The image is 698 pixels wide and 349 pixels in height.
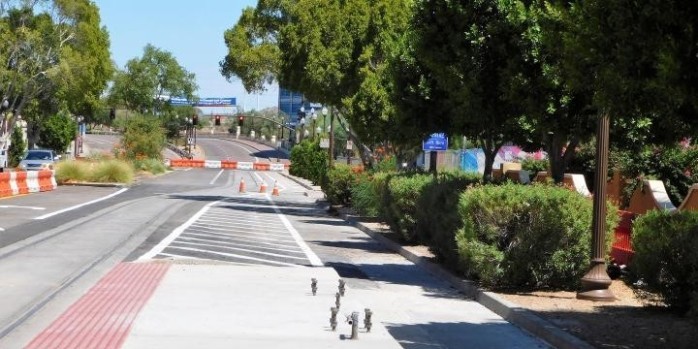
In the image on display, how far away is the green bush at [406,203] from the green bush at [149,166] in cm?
5167

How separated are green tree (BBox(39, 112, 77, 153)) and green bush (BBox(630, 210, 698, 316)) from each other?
87388 mm

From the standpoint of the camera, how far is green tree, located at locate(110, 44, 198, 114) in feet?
545

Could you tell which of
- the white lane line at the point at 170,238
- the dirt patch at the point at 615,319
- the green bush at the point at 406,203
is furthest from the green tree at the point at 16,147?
the dirt patch at the point at 615,319

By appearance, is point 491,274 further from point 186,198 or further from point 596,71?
point 186,198

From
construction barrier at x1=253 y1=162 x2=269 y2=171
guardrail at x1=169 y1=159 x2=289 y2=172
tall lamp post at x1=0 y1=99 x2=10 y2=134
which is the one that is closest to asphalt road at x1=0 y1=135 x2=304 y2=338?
tall lamp post at x1=0 y1=99 x2=10 y2=134

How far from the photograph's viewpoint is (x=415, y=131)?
24812 mm

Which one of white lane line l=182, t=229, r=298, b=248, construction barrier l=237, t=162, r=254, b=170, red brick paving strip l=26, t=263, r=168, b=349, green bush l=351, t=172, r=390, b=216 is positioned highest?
green bush l=351, t=172, r=390, b=216

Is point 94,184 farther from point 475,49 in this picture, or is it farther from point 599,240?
point 599,240

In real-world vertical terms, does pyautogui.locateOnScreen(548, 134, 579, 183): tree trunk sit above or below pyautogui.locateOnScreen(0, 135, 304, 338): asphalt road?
above

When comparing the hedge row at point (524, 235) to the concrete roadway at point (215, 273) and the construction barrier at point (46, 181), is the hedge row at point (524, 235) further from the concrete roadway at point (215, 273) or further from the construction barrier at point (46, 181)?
the construction barrier at point (46, 181)

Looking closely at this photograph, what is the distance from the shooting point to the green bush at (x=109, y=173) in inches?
2096

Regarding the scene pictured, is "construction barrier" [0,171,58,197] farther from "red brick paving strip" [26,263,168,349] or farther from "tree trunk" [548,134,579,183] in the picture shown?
"tree trunk" [548,134,579,183]

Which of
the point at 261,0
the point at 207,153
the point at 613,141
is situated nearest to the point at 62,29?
the point at 261,0

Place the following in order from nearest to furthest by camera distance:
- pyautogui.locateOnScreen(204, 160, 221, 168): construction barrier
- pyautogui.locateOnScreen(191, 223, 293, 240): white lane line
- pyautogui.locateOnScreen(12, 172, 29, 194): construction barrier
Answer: pyautogui.locateOnScreen(191, 223, 293, 240): white lane line, pyautogui.locateOnScreen(12, 172, 29, 194): construction barrier, pyautogui.locateOnScreen(204, 160, 221, 168): construction barrier
